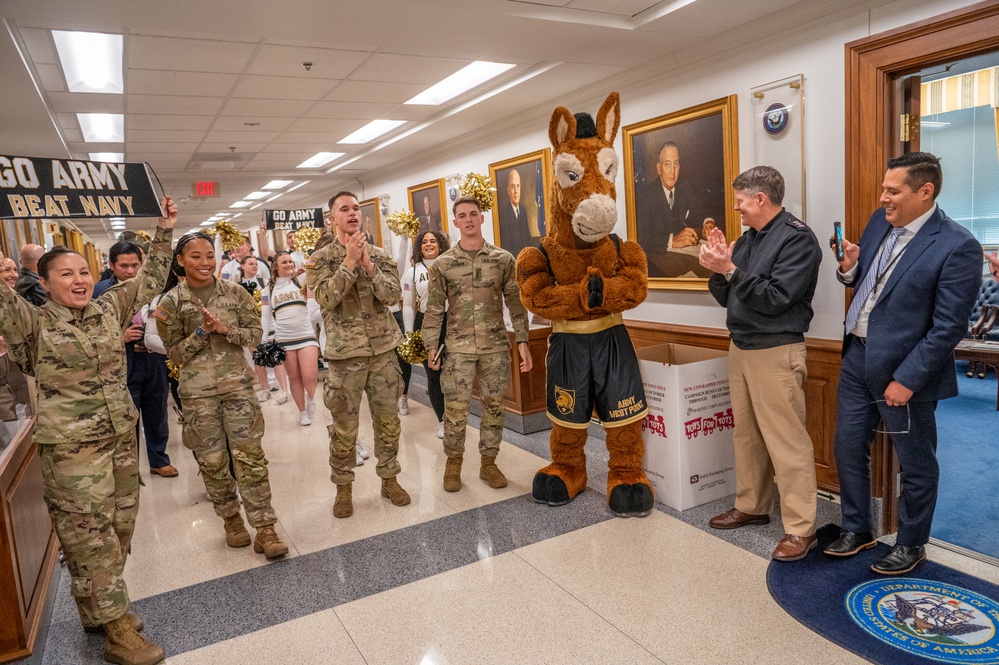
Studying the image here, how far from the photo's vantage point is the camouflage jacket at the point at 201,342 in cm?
324

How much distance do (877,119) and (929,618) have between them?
93.8 inches

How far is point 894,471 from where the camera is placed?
337cm

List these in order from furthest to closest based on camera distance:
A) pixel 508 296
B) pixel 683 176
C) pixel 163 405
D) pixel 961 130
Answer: pixel 961 130, pixel 163 405, pixel 683 176, pixel 508 296

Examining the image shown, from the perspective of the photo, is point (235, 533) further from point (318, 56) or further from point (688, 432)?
point (318, 56)

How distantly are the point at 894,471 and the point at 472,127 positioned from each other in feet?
16.4

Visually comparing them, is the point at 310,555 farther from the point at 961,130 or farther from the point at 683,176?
the point at 961,130

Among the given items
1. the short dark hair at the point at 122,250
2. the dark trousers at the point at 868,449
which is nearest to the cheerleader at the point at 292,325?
the short dark hair at the point at 122,250

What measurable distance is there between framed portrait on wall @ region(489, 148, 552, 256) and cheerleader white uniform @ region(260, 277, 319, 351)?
2.19 metres

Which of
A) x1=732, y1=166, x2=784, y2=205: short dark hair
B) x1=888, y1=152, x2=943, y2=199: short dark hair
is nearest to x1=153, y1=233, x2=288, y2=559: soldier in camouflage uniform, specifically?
x1=732, y1=166, x2=784, y2=205: short dark hair

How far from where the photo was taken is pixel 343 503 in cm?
391

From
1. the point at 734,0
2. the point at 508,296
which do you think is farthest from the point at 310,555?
the point at 734,0

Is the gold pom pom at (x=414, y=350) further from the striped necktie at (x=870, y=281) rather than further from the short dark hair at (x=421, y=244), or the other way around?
the striped necktie at (x=870, y=281)

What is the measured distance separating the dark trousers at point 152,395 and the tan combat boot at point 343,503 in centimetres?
175

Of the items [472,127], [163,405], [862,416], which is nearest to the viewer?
[862,416]
